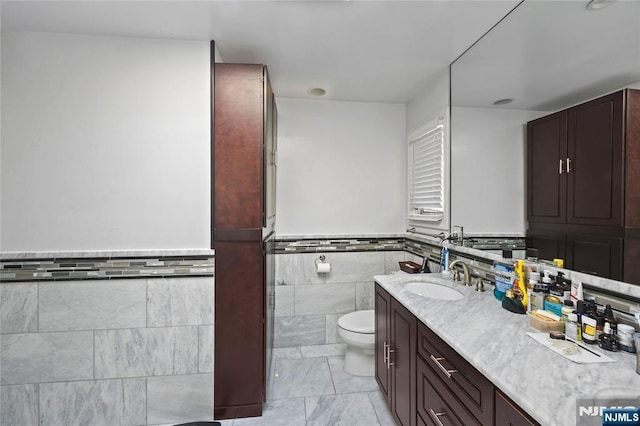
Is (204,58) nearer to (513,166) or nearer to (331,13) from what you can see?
(331,13)

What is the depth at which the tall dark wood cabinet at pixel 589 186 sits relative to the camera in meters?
1.03

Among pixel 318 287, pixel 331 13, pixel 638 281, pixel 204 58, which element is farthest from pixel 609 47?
pixel 318 287

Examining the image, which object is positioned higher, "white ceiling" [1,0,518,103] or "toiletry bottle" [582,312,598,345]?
"white ceiling" [1,0,518,103]

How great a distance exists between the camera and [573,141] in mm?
1243

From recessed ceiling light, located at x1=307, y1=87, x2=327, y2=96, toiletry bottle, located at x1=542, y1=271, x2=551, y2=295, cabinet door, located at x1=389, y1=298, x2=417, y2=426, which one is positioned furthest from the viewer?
recessed ceiling light, located at x1=307, y1=87, x2=327, y2=96

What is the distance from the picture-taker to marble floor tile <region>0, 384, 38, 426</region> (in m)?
1.72

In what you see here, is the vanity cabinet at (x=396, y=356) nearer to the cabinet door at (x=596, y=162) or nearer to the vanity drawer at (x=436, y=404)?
the vanity drawer at (x=436, y=404)

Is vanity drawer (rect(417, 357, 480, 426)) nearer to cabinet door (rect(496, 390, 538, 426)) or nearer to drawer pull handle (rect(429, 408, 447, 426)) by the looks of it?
drawer pull handle (rect(429, 408, 447, 426))

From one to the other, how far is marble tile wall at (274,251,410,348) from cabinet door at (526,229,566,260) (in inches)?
53.5

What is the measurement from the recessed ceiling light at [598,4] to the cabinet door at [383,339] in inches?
66.0

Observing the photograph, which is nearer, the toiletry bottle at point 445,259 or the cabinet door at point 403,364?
the cabinet door at point 403,364

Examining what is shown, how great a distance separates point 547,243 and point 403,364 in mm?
960

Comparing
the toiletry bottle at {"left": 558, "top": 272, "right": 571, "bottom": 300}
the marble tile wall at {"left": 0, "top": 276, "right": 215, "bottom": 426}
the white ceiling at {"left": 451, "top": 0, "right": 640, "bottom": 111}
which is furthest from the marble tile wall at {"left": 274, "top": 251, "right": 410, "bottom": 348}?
the white ceiling at {"left": 451, "top": 0, "right": 640, "bottom": 111}

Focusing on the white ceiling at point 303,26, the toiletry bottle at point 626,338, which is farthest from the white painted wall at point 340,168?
the toiletry bottle at point 626,338
